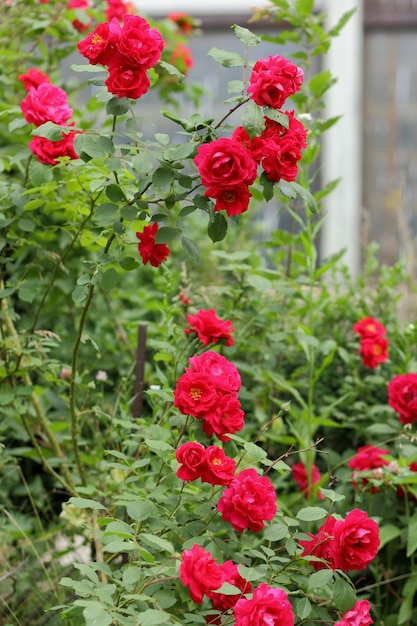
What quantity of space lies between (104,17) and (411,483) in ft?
5.19

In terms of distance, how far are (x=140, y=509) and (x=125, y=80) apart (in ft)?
2.13

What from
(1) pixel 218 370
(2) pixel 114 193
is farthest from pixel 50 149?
(1) pixel 218 370

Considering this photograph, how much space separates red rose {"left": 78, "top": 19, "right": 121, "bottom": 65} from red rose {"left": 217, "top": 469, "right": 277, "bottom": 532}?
2.17 feet

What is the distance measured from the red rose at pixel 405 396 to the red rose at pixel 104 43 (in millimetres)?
977

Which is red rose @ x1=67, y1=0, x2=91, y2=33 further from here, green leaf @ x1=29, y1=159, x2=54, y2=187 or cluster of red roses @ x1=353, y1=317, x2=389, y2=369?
cluster of red roses @ x1=353, y1=317, x2=389, y2=369

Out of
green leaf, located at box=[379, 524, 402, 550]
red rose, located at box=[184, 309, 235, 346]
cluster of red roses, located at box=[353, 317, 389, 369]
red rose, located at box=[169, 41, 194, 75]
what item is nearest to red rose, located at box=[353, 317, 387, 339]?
cluster of red roses, located at box=[353, 317, 389, 369]

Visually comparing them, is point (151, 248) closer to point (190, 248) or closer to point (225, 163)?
point (190, 248)

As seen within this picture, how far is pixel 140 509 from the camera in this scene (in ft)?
4.35

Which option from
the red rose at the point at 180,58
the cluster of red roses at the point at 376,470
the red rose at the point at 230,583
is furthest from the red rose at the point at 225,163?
the red rose at the point at 180,58

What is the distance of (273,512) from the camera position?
1.32 m

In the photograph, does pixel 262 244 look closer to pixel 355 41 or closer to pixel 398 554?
pixel 398 554

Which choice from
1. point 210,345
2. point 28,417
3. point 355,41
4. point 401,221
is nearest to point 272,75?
point 210,345

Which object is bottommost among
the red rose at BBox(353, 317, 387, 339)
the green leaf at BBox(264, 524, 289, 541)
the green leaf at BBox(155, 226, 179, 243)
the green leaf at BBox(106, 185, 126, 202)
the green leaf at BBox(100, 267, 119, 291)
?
the red rose at BBox(353, 317, 387, 339)

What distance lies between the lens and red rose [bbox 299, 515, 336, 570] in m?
1.35
